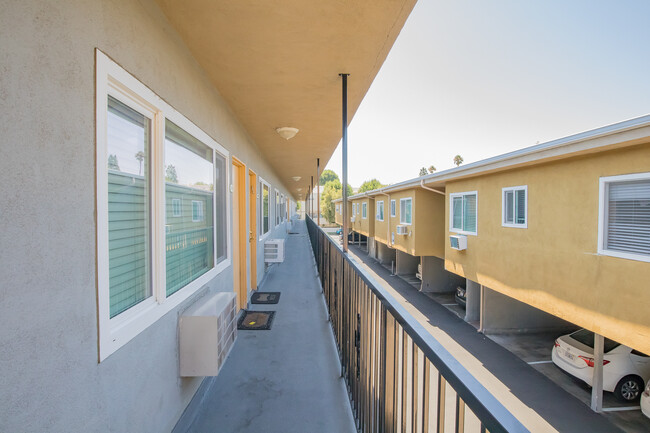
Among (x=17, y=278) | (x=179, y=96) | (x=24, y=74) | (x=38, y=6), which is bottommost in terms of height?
(x=17, y=278)

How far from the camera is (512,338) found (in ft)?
25.2

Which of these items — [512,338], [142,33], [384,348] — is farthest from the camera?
[512,338]

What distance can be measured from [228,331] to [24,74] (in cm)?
198

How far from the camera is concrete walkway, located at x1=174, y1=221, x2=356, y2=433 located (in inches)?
83.9

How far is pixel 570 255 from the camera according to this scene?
204 inches

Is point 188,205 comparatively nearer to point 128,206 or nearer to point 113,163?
point 128,206

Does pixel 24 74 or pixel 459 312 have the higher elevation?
pixel 24 74

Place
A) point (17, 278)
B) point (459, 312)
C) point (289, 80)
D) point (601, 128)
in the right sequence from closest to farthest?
point (17, 278) → point (289, 80) → point (601, 128) → point (459, 312)

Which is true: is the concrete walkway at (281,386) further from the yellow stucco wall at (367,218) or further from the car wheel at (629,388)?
the yellow stucco wall at (367,218)

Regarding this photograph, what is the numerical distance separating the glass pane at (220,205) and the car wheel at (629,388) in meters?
6.84

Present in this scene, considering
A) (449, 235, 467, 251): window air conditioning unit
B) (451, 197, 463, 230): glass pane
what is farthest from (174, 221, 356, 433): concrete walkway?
(451, 197, 463, 230): glass pane

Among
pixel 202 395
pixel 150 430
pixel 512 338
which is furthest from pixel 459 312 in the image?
pixel 150 430

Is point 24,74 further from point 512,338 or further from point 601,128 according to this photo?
point 512,338

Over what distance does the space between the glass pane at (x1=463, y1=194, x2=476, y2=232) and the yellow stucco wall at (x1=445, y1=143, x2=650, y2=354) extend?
58cm
